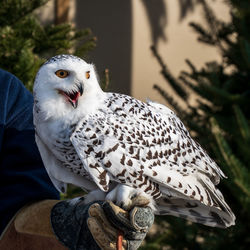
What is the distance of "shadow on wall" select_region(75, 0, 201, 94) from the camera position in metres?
4.51

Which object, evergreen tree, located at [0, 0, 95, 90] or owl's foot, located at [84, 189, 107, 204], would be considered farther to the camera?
evergreen tree, located at [0, 0, 95, 90]

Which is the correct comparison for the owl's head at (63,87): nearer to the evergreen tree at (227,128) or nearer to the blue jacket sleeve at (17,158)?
the blue jacket sleeve at (17,158)

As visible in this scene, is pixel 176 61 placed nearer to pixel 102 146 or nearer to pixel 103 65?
pixel 103 65

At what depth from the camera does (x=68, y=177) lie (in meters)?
1.47

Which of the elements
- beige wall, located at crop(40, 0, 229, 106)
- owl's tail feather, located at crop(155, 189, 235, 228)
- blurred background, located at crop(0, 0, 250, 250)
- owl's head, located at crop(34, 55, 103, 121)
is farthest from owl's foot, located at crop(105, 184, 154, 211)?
beige wall, located at crop(40, 0, 229, 106)

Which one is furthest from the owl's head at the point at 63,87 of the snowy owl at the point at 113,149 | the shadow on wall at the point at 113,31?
the shadow on wall at the point at 113,31

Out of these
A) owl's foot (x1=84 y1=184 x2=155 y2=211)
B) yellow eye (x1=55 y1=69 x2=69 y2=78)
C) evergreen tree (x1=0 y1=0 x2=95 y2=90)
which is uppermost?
yellow eye (x1=55 y1=69 x2=69 y2=78)

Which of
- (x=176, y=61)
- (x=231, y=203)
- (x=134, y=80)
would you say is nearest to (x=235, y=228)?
(x=231, y=203)

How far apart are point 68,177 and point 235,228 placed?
1.77 meters

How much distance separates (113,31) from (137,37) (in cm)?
38

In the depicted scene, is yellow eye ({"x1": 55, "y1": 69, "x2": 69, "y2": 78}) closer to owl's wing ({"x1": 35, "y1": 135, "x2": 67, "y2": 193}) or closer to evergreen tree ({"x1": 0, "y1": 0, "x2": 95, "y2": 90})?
owl's wing ({"x1": 35, "y1": 135, "x2": 67, "y2": 193})

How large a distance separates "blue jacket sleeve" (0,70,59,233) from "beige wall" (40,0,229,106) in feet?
7.54

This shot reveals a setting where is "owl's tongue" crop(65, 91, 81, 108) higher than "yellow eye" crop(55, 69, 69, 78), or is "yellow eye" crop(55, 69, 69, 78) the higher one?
"yellow eye" crop(55, 69, 69, 78)

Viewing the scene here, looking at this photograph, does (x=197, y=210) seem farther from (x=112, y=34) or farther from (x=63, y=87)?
(x=112, y=34)
